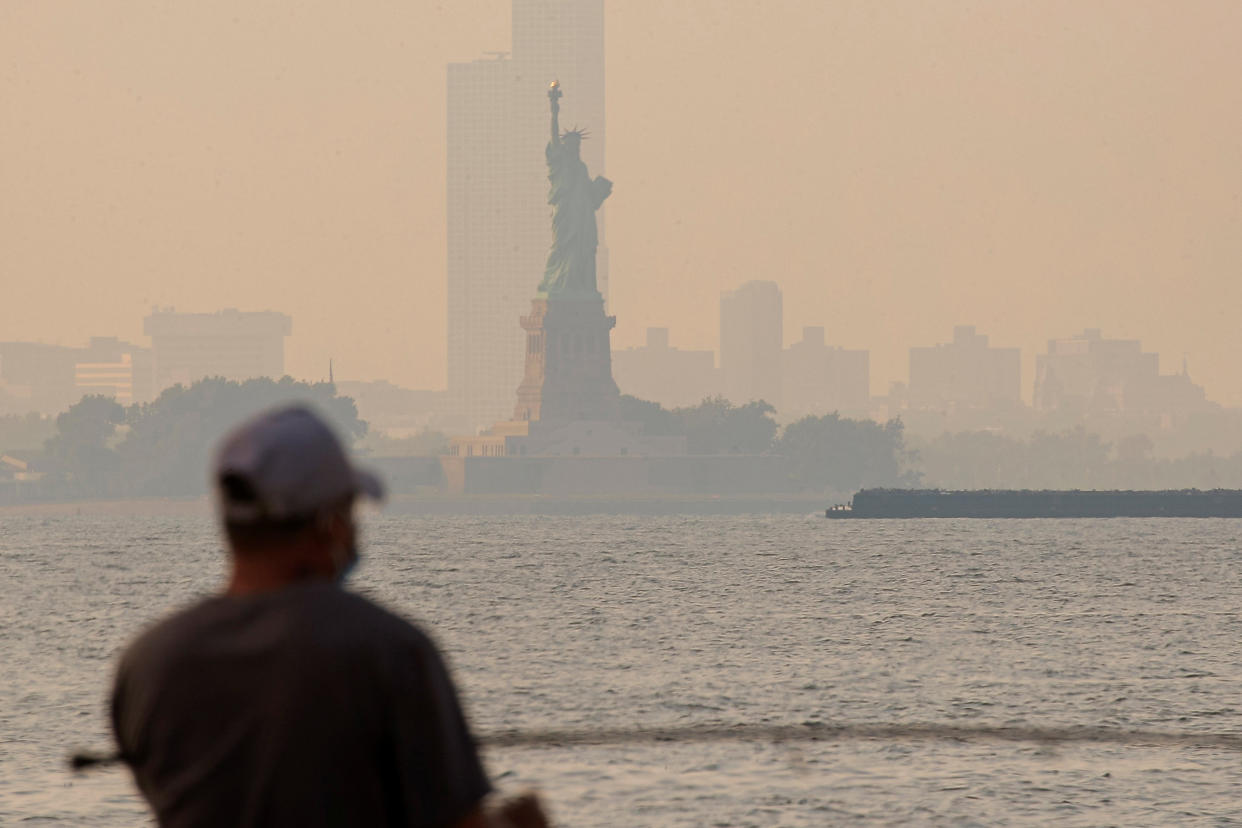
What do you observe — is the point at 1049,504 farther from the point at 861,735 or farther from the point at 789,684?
the point at 861,735

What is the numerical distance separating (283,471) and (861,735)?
114ft

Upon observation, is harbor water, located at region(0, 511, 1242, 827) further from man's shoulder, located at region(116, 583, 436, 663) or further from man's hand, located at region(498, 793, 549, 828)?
man's shoulder, located at region(116, 583, 436, 663)

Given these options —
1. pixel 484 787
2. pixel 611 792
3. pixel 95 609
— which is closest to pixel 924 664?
pixel 611 792

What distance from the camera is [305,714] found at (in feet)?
12.3

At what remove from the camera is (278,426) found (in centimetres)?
379

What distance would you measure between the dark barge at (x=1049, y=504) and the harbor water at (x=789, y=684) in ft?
179

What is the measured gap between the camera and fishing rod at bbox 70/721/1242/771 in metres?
36.4

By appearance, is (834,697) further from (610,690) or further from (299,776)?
(299,776)

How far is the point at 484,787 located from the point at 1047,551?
13853cm

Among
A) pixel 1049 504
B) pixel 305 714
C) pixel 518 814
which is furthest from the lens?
pixel 1049 504

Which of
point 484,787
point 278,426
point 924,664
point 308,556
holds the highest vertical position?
point 278,426

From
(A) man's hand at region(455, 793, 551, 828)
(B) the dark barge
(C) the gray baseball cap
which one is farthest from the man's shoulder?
(B) the dark barge

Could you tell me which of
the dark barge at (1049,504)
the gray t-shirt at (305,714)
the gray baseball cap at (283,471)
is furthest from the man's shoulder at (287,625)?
the dark barge at (1049,504)

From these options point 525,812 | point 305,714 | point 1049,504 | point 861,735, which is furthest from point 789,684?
point 1049,504
